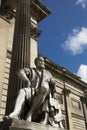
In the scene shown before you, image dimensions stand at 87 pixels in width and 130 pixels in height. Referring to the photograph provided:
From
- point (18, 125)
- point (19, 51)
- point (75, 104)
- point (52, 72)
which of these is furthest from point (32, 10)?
point (18, 125)

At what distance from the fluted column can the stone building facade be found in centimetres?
358

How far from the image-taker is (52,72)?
24.6m

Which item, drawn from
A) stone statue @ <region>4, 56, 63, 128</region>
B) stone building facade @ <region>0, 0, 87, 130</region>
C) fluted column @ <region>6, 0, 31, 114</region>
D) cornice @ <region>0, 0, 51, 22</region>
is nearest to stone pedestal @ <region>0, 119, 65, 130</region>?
stone statue @ <region>4, 56, 63, 128</region>

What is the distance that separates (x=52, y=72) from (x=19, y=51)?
16.0m

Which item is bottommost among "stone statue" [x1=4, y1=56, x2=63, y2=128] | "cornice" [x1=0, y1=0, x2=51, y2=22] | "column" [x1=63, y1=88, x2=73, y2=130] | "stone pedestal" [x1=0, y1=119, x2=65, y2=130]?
"stone pedestal" [x1=0, y1=119, x2=65, y2=130]

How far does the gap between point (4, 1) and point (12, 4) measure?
672 mm

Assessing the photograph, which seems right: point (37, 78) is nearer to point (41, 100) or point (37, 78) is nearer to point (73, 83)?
point (41, 100)

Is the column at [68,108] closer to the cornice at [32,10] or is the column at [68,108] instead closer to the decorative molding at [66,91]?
the decorative molding at [66,91]

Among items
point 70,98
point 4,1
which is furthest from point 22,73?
point 70,98

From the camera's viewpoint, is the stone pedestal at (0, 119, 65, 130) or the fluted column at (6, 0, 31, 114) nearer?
the stone pedestal at (0, 119, 65, 130)

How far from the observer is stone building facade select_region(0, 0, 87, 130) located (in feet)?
43.5

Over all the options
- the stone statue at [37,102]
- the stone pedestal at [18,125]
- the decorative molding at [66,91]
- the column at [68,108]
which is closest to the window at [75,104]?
the column at [68,108]

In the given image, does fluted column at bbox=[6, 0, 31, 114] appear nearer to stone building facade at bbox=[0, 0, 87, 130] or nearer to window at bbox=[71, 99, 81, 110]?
stone building facade at bbox=[0, 0, 87, 130]

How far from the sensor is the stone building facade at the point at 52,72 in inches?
522
